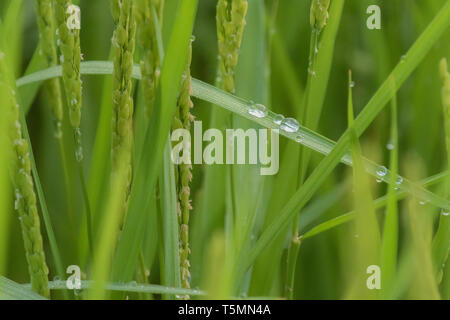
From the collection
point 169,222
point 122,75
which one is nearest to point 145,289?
point 169,222

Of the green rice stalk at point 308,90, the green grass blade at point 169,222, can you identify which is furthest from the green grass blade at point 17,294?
the green rice stalk at point 308,90

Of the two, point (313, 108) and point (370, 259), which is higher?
point (313, 108)

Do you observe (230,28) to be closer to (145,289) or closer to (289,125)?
(289,125)

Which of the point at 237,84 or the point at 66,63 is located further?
the point at 237,84

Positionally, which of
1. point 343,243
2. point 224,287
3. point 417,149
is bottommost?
point 224,287

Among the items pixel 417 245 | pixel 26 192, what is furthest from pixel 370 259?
pixel 26 192

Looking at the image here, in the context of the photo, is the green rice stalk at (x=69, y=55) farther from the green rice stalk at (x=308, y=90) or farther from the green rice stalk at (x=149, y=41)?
the green rice stalk at (x=308, y=90)

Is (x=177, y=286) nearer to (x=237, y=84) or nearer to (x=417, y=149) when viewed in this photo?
(x=237, y=84)

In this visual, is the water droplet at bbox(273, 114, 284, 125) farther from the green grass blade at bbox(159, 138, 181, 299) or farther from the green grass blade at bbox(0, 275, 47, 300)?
the green grass blade at bbox(0, 275, 47, 300)
